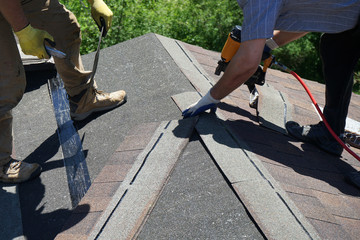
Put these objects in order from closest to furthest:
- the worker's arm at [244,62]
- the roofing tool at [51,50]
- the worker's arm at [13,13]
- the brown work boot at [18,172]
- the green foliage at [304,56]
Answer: the worker's arm at [13,13], the worker's arm at [244,62], the roofing tool at [51,50], the brown work boot at [18,172], the green foliage at [304,56]

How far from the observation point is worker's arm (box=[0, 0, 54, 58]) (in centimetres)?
249

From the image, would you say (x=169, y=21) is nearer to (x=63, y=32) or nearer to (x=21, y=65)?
(x=63, y=32)

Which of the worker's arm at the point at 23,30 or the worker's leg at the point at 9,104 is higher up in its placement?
the worker's arm at the point at 23,30

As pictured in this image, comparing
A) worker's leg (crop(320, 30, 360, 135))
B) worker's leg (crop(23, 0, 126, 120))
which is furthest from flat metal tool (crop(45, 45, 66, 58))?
worker's leg (crop(320, 30, 360, 135))

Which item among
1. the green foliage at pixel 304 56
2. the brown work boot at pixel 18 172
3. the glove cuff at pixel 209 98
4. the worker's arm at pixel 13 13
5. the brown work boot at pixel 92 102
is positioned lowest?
the green foliage at pixel 304 56

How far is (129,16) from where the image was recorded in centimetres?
674

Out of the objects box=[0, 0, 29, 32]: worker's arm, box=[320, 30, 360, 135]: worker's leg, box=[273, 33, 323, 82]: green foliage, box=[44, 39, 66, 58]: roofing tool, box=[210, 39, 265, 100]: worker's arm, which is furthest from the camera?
box=[273, 33, 323, 82]: green foliage

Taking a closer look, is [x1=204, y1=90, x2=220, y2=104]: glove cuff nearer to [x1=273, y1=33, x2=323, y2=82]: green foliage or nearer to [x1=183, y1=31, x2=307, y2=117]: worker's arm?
[x1=183, y1=31, x2=307, y2=117]: worker's arm

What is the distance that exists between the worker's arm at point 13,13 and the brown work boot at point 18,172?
102 cm

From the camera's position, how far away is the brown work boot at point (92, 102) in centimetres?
337

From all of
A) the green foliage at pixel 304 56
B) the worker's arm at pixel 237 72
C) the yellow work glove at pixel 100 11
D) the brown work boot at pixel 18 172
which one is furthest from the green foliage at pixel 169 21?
the worker's arm at pixel 237 72

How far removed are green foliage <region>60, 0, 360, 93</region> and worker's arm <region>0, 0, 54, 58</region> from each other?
11.8 ft

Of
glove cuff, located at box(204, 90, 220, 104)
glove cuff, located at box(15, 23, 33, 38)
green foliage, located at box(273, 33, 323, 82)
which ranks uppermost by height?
glove cuff, located at box(15, 23, 33, 38)

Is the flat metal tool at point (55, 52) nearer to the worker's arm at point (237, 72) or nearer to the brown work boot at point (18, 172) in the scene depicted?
the brown work boot at point (18, 172)
